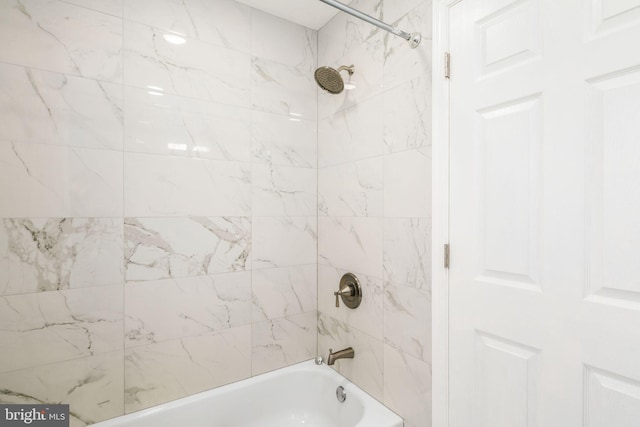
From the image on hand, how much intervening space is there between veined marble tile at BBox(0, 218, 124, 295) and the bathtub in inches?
26.5

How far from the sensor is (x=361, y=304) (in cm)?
164

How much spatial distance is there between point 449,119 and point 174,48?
4.49 ft

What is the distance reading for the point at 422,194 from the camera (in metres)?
1.29

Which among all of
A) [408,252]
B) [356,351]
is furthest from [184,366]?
[408,252]

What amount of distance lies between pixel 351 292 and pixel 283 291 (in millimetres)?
455

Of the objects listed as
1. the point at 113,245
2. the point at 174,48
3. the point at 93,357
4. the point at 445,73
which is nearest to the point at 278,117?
the point at 174,48

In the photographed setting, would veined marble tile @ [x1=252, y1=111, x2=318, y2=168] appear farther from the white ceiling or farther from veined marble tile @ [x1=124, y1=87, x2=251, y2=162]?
the white ceiling

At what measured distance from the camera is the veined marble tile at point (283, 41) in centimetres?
177

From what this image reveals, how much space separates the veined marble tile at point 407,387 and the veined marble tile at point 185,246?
92 cm

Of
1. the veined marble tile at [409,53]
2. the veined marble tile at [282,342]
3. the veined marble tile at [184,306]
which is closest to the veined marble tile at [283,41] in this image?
the veined marble tile at [409,53]

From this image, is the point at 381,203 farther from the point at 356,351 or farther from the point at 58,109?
the point at 58,109

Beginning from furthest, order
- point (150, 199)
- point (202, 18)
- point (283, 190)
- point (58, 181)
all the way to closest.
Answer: point (283, 190) → point (202, 18) → point (150, 199) → point (58, 181)

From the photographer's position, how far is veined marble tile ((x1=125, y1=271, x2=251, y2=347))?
1.45 meters

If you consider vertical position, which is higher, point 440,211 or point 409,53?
point 409,53
